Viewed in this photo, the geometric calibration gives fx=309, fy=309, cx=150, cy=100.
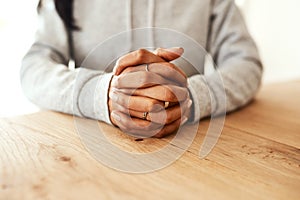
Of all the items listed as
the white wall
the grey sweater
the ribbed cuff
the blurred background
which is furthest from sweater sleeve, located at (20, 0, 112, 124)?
the white wall

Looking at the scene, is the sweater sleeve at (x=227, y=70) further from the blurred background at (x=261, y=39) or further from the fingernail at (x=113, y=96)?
the blurred background at (x=261, y=39)

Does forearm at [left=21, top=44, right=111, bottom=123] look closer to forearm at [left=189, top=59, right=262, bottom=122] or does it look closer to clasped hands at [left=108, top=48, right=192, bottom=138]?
clasped hands at [left=108, top=48, right=192, bottom=138]

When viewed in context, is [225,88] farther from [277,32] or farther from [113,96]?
[277,32]

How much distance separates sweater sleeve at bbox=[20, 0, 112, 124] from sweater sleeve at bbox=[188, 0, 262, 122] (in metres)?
0.18

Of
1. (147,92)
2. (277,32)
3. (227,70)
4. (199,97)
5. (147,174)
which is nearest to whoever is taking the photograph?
(147,174)

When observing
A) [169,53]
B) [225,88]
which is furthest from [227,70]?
[169,53]

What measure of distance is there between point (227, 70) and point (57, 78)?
39 cm

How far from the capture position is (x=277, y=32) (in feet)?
5.21

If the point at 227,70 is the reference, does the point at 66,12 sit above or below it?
above

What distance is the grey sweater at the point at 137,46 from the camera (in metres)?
0.64

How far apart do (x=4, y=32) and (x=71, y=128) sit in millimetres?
703

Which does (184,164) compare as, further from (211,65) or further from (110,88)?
(211,65)

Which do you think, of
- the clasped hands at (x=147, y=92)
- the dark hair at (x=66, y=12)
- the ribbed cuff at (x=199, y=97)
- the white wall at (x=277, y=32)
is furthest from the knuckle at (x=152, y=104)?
the white wall at (x=277, y=32)

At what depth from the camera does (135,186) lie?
35 cm
